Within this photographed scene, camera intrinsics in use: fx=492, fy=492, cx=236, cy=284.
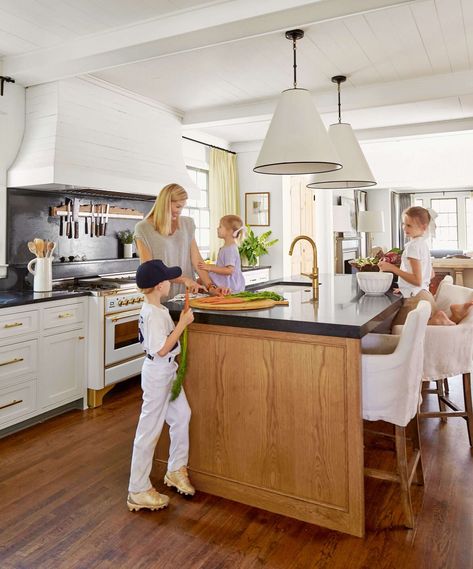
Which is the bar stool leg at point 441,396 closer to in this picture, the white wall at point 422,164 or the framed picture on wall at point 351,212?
the white wall at point 422,164

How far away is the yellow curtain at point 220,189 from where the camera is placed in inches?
→ 259

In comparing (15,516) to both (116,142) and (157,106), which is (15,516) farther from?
(157,106)

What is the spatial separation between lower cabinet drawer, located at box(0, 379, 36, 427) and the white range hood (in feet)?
5.20

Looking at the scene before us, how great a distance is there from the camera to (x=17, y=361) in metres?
3.40

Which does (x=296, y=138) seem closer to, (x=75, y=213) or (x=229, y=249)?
(x=229, y=249)

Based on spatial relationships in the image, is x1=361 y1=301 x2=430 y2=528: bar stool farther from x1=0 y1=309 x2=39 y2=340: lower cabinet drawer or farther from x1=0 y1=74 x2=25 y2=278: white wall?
x1=0 y1=74 x2=25 y2=278: white wall

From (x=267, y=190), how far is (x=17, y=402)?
471cm

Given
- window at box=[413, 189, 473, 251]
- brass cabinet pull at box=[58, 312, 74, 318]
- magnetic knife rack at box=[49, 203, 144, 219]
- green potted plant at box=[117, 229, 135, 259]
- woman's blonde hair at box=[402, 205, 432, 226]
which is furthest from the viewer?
window at box=[413, 189, 473, 251]

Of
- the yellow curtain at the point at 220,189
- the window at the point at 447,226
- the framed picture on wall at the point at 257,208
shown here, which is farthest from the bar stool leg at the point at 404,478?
the window at the point at 447,226

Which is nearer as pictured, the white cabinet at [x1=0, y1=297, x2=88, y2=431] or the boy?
the boy

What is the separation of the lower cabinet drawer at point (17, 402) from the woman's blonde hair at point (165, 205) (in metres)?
1.55

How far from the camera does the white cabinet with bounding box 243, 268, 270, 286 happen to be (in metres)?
6.33

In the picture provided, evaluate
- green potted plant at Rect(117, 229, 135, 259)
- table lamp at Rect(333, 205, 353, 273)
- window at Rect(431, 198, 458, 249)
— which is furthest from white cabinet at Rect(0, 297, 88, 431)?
window at Rect(431, 198, 458, 249)

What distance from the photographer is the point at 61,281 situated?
443 centimetres
